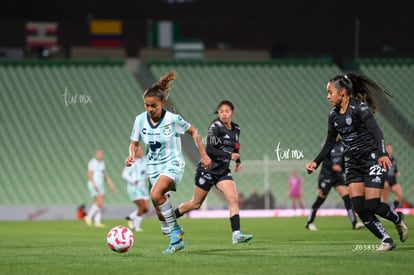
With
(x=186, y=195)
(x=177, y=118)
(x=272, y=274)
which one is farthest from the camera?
(x=186, y=195)

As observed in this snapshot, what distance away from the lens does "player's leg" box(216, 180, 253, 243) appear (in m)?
15.2

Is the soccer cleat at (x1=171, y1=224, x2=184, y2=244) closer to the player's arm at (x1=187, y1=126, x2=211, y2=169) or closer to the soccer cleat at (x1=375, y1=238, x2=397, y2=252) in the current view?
the player's arm at (x1=187, y1=126, x2=211, y2=169)

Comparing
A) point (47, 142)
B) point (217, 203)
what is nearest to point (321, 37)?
point (217, 203)

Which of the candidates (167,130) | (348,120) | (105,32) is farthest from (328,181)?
(105,32)

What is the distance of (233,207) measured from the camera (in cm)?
1559

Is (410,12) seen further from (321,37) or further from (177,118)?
(177,118)

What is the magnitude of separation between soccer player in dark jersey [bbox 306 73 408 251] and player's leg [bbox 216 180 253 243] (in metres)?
2.89

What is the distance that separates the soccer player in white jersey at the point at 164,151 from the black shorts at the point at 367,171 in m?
1.93

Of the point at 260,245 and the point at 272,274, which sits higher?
the point at 272,274

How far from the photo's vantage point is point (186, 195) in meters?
32.0

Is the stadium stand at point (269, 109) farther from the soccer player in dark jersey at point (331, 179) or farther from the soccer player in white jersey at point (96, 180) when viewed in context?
the soccer player in dark jersey at point (331, 179)

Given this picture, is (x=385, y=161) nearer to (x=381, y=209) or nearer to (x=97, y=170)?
(x=381, y=209)

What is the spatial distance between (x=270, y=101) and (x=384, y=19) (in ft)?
17.9

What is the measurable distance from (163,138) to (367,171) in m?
2.76
